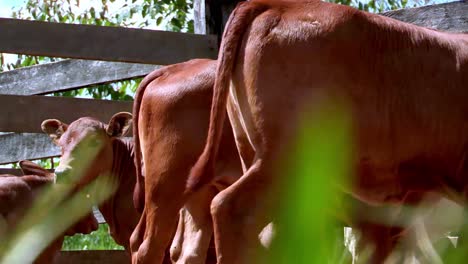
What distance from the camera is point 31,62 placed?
11.0 metres

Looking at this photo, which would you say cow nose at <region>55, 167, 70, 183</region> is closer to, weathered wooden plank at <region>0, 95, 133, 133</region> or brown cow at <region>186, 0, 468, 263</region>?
weathered wooden plank at <region>0, 95, 133, 133</region>

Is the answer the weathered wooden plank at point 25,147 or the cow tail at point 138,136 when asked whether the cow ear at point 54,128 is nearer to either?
the weathered wooden plank at point 25,147

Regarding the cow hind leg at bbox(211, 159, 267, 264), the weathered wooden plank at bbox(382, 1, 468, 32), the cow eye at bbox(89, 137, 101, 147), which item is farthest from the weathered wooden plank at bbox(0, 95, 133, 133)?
the cow hind leg at bbox(211, 159, 267, 264)

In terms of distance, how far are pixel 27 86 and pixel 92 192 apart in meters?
1.09

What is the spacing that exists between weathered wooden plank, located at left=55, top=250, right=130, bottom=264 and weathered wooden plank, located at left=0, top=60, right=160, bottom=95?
1292 mm

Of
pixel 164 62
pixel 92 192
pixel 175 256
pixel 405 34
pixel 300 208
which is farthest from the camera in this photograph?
pixel 92 192

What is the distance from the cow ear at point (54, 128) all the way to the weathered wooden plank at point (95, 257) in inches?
37.4

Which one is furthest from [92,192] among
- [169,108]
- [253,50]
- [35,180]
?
[253,50]

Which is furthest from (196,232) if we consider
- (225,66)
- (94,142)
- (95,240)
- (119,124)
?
(95,240)

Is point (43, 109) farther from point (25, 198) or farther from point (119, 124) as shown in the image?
point (25, 198)

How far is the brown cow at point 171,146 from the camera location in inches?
202

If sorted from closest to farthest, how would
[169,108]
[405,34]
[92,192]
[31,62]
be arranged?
[405,34], [169,108], [92,192], [31,62]

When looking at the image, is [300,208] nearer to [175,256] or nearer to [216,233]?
[216,233]

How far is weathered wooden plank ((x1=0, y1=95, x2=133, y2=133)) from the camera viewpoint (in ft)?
21.4
